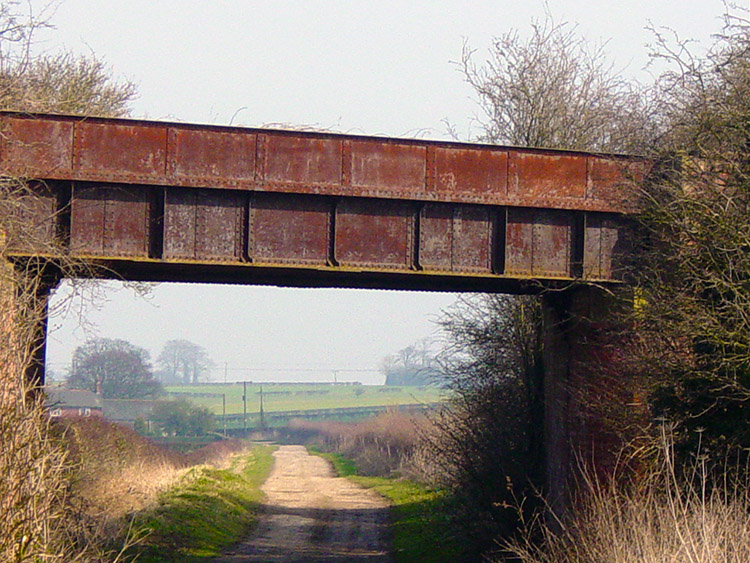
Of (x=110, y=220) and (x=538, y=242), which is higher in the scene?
(x=110, y=220)

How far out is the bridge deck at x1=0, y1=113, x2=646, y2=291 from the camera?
1586 cm

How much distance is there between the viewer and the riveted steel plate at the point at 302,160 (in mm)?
16312

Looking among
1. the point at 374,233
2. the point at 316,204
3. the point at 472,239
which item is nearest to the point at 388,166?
the point at 374,233

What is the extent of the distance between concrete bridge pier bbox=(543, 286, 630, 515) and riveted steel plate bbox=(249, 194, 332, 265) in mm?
4875

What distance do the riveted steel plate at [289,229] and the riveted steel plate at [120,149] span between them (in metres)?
1.81

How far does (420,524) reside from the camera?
24781mm

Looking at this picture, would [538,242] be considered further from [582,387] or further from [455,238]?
[582,387]

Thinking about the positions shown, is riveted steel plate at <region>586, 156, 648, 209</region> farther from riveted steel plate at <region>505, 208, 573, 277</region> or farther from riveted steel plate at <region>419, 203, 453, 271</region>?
riveted steel plate at <region>419, 203, 453, 271</region>

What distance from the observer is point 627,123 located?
24078 mm

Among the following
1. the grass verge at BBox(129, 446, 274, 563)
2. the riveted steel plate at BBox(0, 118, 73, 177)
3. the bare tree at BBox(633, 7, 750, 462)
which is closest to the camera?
the bare tree at BBox(633, 7, 750, 462)

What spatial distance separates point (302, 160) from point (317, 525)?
43.8 feet

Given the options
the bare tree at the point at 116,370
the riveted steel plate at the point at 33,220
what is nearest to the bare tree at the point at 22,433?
the riveted steel plate at the point at 33,220

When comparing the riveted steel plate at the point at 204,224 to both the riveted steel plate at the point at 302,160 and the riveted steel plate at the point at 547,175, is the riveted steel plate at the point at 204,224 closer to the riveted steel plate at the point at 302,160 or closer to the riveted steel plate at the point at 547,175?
the riveted steel plate at the point at 302,160

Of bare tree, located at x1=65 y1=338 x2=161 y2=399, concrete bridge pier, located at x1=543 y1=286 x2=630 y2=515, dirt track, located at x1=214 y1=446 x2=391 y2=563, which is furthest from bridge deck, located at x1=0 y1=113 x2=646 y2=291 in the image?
bare tree, located at x1=65 y1=338 x2=161 y2=399
